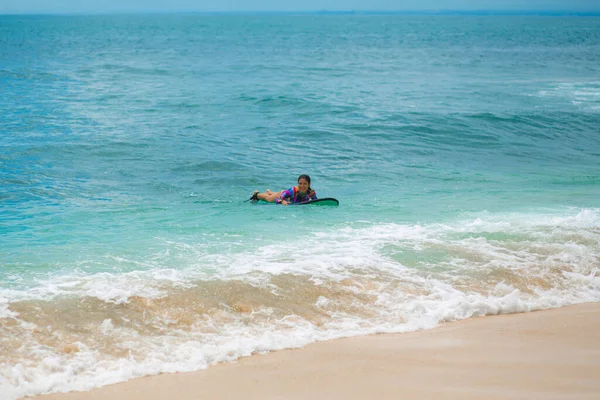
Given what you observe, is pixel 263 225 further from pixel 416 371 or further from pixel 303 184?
pixel 416 371

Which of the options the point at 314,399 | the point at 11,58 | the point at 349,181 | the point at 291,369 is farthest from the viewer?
the point at 11,58

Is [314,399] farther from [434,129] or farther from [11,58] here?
[11,58]

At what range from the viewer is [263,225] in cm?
1136

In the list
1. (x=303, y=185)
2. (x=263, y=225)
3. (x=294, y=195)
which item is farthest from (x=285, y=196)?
(x=263, y=225)

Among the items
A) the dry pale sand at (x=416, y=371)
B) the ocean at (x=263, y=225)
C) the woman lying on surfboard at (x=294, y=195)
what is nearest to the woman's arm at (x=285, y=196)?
the woman lying on surfboard at (x=294, y=195)

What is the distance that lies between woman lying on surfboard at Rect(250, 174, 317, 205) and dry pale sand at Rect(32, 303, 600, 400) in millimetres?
6033

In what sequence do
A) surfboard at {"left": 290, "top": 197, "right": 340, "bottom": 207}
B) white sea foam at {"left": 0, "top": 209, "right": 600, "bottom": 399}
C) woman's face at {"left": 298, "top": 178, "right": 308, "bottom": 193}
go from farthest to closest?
1. woman's face at {"left": 298, "top": 178, "right": 308, "bottom": 193}
2. surfboard at {"left": 290, "top": 197, "right": 340, "bottom": 207}
3. white sea foam at {"left": 0, "top": 209, "right": 600, "bottom": 399}

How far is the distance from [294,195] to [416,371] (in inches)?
282

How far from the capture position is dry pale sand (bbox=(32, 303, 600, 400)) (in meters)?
5.78

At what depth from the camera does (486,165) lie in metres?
17.2

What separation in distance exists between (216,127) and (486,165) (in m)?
9.19

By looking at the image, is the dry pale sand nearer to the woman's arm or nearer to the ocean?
the ocean

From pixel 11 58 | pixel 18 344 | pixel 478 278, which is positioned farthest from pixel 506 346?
pixel 11 58

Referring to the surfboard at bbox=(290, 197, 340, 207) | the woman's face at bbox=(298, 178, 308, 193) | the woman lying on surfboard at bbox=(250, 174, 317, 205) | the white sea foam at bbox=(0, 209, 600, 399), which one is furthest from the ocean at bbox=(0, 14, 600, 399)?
the woman's face at bbox=(298, 178, 308, 193)
